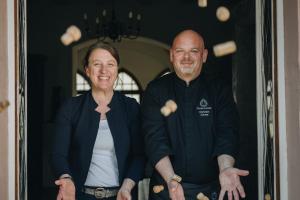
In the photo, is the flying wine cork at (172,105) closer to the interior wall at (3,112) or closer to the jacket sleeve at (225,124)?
the jacket sleeve at (225,124)

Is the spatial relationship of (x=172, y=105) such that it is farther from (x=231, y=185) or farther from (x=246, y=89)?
(x=246, y=89)

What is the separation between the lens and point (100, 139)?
3383 mm

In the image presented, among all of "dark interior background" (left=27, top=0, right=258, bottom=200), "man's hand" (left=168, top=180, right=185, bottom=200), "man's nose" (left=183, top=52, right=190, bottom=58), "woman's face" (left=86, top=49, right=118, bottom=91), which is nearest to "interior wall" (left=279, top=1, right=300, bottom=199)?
"man's nose" (left=183, top=52, right=190, bottom=58)

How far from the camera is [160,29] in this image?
10.1 m

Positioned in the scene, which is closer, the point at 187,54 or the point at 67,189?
the point at 67,189

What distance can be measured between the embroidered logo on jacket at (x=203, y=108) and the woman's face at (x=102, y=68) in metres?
0.50

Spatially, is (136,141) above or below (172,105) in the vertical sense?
below

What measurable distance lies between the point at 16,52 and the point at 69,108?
1.40 feet

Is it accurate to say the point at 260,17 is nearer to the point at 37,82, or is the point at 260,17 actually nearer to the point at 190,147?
the point at 190,147

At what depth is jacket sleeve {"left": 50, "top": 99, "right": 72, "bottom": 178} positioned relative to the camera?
3.25 meters

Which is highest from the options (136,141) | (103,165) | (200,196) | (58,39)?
(58,39)

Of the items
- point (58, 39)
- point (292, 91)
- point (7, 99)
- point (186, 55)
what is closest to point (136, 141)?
point (186, 55)

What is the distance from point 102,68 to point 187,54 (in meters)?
0.48

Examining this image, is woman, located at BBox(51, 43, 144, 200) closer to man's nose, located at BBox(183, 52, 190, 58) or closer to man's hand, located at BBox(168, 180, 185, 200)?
man's hand, located at BBox(168, 180, 185, 200)
